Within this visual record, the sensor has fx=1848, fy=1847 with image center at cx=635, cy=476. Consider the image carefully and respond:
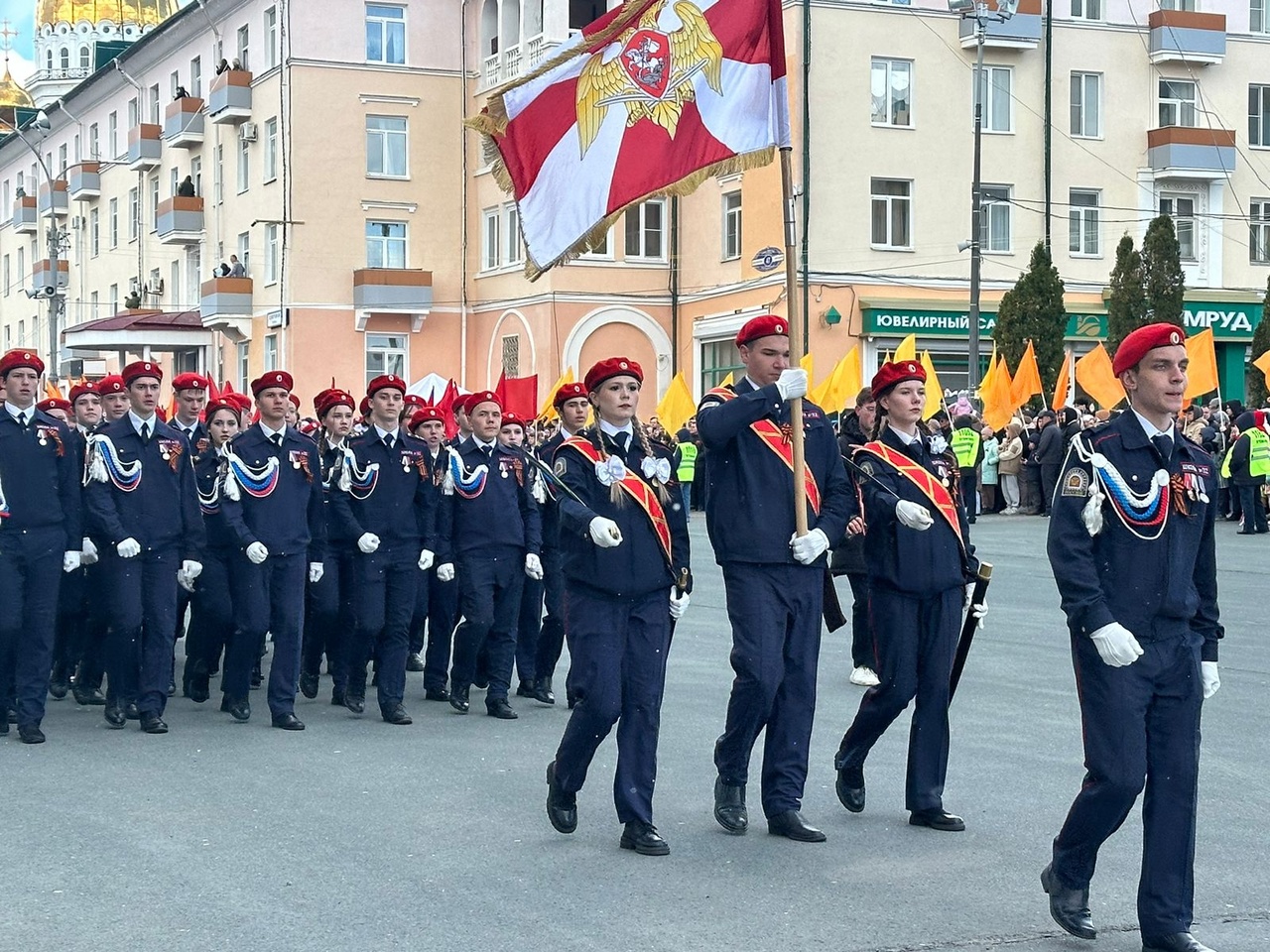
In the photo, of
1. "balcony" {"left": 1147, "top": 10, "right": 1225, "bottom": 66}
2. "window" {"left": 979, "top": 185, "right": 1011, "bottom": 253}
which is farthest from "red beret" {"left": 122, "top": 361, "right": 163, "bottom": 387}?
"balcony" {"left": 1147, "top": 10, "right": 1225, "bottom": 66}

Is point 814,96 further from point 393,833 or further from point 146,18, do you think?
point 146,18

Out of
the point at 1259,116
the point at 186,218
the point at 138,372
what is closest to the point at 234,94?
the point at 186,218

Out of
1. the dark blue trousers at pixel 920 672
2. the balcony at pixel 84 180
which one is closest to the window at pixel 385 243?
the balcony at pixel 84 180

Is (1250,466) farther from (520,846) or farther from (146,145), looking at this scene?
(146,145)

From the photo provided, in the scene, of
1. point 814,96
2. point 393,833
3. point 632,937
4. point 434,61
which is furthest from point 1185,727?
point 434,61

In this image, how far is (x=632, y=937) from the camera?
20.0 feet

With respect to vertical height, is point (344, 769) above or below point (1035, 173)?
below

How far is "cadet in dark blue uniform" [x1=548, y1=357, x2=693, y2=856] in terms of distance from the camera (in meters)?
7.55

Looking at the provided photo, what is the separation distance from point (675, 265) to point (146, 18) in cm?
6855

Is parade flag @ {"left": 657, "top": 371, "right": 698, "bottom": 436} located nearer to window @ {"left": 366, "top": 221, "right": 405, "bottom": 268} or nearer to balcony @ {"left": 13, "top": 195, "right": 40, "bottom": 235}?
window @ {"left": 366, "top": 221, "right": 405, "bottom": 268}

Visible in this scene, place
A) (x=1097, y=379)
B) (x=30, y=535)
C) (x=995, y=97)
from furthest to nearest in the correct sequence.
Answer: (x=995, y=97)
(x=1097, y=379)
(x=30, y=535)

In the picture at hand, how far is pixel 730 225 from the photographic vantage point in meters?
42.9

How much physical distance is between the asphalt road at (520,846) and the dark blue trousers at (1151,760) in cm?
28

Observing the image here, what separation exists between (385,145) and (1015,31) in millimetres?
17513
